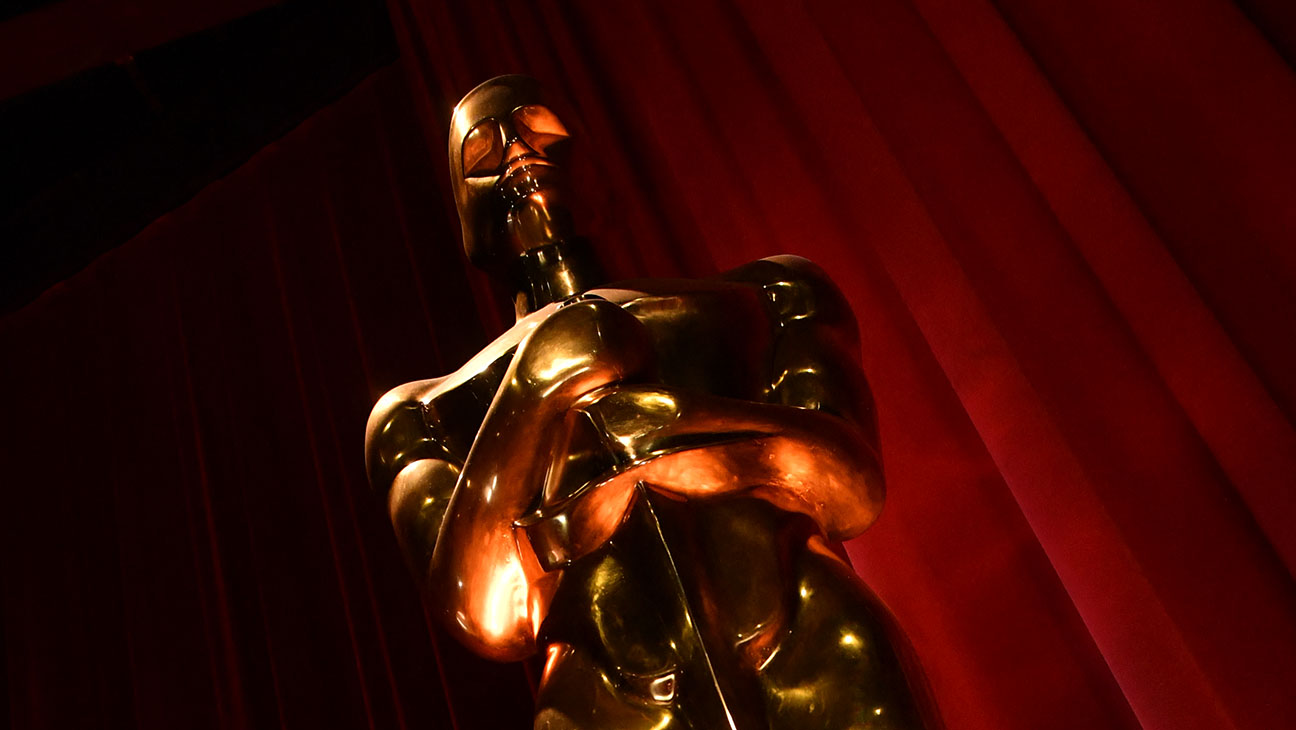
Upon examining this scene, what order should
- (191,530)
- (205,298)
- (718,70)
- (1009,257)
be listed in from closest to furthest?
(1009,257) → (718,70) → (191,530) → (205,298)

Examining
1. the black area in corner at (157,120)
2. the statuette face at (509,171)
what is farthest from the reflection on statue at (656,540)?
the black area in corner at (157,120)

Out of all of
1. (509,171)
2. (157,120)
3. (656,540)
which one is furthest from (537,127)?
(157,120)

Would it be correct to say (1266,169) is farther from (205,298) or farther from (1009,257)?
(205,298)

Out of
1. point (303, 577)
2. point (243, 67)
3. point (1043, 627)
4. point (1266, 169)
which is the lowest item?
point (1043, 627)

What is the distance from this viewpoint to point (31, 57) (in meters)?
2.83

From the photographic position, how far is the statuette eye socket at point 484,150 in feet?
4.35

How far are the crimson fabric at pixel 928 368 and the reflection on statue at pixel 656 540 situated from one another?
1.03 feet

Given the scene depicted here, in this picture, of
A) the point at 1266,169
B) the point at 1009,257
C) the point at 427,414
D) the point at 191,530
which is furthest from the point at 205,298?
the point at 1266,169

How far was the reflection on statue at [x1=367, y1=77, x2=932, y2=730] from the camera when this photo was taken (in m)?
0.93

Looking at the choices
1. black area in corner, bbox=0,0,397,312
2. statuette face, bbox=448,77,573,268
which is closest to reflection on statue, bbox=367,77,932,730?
statuette face, bbox=448,77,573,268

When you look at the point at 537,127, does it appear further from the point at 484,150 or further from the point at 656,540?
the point at 656,540

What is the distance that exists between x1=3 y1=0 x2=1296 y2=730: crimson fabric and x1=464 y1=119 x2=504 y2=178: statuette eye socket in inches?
4.3

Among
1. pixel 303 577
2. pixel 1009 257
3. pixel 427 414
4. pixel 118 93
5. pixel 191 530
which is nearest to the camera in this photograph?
pixel 427 414

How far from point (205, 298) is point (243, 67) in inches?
29.4
